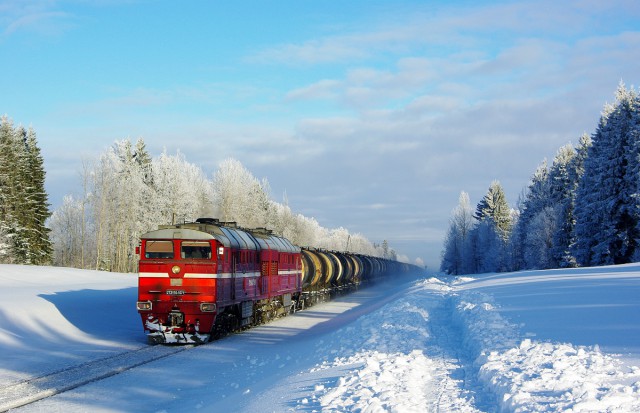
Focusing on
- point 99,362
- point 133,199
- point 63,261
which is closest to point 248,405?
point 99,362

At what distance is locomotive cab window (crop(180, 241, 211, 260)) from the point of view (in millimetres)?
18422

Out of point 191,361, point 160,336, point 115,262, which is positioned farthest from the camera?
point 115,262

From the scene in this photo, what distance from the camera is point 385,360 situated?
1071 centimetres

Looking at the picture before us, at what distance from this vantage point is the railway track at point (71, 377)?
10.7 metres

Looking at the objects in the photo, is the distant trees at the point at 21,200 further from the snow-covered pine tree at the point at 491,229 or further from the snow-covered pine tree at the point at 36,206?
the snow-covered pine tree at the point at 491,229

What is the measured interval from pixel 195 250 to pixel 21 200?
133ft

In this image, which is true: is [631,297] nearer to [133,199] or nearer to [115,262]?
[133,199]

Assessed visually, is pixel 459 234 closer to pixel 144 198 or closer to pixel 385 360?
pixel 144 198

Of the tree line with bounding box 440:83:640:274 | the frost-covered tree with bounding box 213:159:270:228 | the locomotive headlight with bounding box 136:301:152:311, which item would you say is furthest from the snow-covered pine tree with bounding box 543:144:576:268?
the locomotive headlight with bounding box 136:301:152:311

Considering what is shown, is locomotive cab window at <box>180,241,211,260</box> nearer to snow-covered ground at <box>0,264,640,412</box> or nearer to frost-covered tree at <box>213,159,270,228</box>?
snow-covered ground at <box>0,264,640,412</box>

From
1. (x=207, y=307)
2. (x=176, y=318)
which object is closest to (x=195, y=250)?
(x=207, y=307)

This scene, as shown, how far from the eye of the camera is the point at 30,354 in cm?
1555

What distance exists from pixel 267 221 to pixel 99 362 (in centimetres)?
6542

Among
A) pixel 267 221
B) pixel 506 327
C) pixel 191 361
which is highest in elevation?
pixel 267 221
